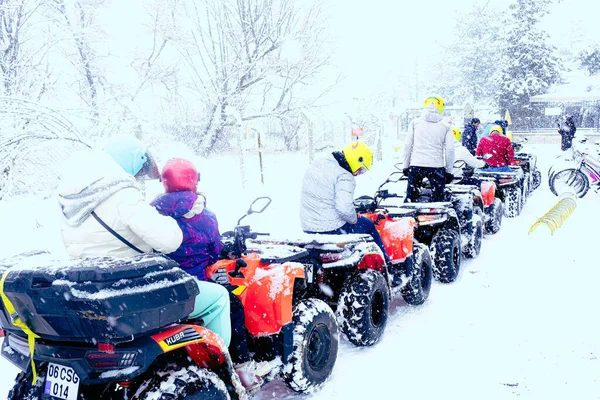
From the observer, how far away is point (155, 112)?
17.1m

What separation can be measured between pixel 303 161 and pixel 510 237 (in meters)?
12.2

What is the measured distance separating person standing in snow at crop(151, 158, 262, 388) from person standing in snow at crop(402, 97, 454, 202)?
4847 mm

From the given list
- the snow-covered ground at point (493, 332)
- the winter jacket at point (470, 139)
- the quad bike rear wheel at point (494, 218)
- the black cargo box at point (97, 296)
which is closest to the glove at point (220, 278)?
the black cargo box at point (97, 296)

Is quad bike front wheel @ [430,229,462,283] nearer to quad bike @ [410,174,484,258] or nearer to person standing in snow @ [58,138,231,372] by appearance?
quad bike @ [410,174,484,258]

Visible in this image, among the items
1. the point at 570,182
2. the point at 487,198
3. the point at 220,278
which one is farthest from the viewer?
the point at 570,182

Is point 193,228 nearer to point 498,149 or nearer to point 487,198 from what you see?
point 487,198

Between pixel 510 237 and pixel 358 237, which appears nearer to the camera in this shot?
pixel 358 237

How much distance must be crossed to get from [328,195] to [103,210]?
2889 millimetres

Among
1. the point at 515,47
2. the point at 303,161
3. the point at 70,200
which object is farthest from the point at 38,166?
the point at 515,47

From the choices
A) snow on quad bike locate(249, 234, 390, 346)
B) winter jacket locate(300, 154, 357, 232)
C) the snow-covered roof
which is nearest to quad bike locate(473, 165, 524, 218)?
winter jacket locate(300, 154, 357, 232)

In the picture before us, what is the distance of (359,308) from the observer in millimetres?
4523

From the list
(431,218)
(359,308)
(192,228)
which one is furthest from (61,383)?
(431,218)

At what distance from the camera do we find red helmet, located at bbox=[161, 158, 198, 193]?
334 cm

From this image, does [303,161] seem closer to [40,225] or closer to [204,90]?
[204,90]
